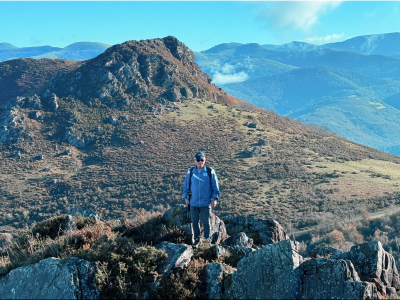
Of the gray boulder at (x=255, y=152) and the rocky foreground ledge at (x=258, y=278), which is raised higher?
the gray boulder at (x=255, y=152)

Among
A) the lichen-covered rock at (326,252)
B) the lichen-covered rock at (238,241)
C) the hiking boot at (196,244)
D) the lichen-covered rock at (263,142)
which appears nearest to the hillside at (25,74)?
the lichen-covered rock at (263,142)

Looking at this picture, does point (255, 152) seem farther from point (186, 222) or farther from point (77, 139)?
point (186, 222)

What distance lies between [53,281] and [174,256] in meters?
2.57

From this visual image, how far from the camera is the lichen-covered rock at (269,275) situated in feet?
20.1

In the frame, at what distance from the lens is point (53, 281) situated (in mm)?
6355

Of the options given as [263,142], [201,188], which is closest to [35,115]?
[263,142]

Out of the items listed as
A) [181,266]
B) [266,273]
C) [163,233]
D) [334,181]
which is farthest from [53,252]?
[334,181]

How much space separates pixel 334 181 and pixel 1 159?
213ft

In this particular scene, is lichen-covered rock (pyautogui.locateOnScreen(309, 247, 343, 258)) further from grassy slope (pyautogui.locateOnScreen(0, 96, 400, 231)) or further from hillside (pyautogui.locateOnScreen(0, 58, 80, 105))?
hillside (pyautogui.locateOnScreen(0, 58, 80, 105))

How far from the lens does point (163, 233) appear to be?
340 inches

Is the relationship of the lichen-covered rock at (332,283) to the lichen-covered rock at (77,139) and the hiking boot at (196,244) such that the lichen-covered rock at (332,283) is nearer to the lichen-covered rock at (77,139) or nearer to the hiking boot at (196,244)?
the hiking boot at (196,244)

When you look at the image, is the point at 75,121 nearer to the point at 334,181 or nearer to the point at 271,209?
the point at 271,209

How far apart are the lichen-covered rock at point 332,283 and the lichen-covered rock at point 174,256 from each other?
102 inches

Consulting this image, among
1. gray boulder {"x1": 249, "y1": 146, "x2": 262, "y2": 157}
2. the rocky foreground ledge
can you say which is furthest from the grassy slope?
the rocky foreground ledge
